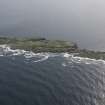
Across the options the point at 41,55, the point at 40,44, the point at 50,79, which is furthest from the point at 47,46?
A: the point at 50,79

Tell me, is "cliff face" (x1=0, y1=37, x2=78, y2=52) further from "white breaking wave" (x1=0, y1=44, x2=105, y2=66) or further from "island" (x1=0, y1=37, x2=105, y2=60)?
"white breaking wave" (x1=0, y1=44, x2=105, y2=66)

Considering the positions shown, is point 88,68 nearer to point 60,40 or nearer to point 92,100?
point 92,100

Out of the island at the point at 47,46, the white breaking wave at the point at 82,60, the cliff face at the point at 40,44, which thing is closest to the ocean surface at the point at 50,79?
the white breaking wave at the point at 82,60

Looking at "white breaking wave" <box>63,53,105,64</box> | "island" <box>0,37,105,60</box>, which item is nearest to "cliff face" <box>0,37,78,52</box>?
"island" <box>0,37,105,60</box>

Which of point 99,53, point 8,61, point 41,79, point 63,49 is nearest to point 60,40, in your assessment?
point 63,49

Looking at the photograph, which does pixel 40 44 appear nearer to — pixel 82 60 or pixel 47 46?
pixel 47 46
